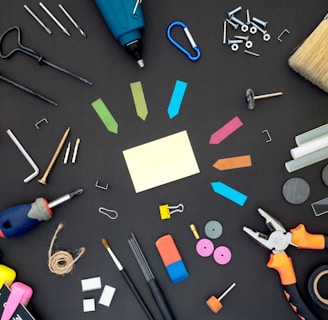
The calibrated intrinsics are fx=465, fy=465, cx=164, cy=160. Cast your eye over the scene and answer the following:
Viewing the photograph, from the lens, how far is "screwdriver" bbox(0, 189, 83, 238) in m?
1.04

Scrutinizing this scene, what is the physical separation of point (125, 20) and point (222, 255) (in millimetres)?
574

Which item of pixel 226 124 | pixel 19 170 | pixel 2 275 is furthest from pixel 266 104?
pixel 2 275

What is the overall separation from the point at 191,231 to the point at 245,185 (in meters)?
0.16

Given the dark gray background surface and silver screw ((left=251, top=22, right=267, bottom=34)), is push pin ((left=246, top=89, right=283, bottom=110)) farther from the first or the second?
silver screw ((left=251, top=22, right=267, bottom=34))

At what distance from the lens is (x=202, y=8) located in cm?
109

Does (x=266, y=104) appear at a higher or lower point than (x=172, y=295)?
higher

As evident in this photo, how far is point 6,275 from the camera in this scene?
1055 millimetres

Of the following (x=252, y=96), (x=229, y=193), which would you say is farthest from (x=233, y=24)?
(x=229, y=193)

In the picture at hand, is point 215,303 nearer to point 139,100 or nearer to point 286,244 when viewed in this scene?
point 286,244

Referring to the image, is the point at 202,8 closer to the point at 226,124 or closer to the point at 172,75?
the point at 172,75

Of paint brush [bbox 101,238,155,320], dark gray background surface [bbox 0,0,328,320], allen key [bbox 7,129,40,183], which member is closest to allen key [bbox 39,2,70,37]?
dark gray background surface [bbox 0,0,328,320]

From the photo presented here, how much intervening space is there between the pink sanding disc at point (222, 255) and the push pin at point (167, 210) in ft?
0.41

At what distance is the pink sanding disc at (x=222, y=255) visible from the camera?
3.50ft

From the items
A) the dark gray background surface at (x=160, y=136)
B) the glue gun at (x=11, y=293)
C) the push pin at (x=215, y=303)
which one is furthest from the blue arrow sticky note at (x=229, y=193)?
the glue gun at (x=11, y=293)
